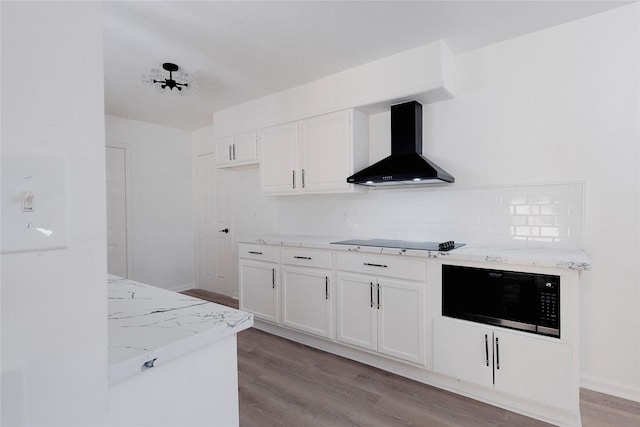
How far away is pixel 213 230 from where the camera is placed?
4.84 metres

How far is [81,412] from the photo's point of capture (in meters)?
0.47

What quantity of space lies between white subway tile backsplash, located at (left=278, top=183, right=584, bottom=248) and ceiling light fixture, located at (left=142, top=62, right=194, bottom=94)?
1.63 meters

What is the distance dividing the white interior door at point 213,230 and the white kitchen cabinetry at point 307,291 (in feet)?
5.82

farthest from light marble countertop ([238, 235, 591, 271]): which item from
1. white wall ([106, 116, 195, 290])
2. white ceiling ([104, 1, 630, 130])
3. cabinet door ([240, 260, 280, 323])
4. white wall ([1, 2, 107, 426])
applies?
white wall ([106, 116, 195, 290])

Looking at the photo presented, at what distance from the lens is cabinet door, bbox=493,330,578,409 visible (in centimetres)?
183

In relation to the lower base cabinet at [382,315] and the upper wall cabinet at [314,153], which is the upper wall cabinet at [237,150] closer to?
the upper wall cabinet at [314,153]

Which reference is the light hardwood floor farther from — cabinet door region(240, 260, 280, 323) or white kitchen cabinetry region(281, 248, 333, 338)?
cabinet door region(240, 260, 280, 323)

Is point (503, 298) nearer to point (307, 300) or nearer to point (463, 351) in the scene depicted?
point (463, 351)

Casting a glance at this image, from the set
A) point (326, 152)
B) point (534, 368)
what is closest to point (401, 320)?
point (534, 368)

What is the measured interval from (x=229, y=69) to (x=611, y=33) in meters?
2.84

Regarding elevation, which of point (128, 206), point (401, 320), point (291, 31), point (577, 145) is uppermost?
point (291, 31)

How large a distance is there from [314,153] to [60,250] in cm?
280

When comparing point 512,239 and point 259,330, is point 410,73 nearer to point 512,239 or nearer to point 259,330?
point 512,239

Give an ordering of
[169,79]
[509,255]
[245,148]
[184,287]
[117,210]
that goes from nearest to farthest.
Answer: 1. [509,255]
2. [169,79]
3. [245,148]
4. [117,210]
5. [184,287]
